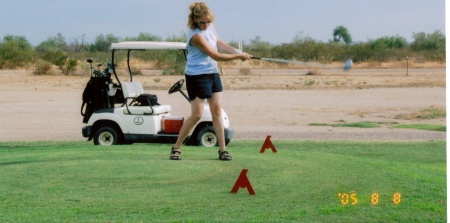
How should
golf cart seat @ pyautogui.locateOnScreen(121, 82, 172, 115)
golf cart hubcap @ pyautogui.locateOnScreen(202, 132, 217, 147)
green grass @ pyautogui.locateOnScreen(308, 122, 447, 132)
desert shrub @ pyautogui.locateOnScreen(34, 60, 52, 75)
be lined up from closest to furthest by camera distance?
golf cart hubcap @ pyautogui.locateOnScreen(202, 132, 217, 147), golf cart seat @ pyautogui.locateOnScreen(121, 82, 172, 115), green grass @ pyautogui.locateOnScreen(308, 122, 447, 132), desert shrub @ pyautogui.locateOnScreen(34, 60, 52, 75)

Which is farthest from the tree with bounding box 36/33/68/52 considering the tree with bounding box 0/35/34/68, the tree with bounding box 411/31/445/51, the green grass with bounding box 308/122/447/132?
the green grass with bounding box 308/122/447/132

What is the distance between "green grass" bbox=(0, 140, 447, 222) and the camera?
729 centimetres

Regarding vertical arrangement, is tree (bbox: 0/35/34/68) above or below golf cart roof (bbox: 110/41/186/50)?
below

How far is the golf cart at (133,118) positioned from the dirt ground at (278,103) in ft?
13.1

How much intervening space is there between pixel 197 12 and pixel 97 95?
14.6 feet

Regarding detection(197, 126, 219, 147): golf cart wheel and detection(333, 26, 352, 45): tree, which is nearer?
detection(197, 126, 219, 147): golf cart wheel

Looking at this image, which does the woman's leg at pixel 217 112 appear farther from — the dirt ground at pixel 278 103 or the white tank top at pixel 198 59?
the dirt ground at pixel 278 103

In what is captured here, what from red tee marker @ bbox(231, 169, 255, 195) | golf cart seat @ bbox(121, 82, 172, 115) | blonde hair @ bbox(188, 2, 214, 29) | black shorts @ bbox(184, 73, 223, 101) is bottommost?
red tee marker @ bbox(231, 169, 255, 195)

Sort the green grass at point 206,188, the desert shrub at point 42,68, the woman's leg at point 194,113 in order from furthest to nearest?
the desert shrub at point 42,68 → the woman's leg at point 194,113 → the green grass at point 206,188

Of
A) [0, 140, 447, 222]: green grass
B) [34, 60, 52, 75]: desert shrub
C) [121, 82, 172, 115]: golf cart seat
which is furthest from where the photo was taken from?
[34, 60, 52, 75]: desert shrub

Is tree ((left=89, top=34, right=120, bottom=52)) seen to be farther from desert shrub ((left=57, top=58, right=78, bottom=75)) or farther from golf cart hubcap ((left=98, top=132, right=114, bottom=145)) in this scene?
golf cart hubcap ((left=98, top=132, right=114, bottom=145))

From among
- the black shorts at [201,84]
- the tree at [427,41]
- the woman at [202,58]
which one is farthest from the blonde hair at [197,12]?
the tree at [427,41]

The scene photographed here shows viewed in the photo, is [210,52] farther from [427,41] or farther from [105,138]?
[427,41]

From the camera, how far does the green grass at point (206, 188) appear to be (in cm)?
729
